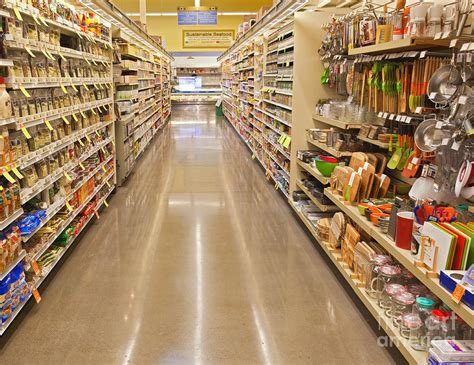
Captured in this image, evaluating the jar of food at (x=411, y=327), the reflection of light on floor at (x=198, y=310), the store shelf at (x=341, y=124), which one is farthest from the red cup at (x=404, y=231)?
the store shelf at (x=341, y=124)

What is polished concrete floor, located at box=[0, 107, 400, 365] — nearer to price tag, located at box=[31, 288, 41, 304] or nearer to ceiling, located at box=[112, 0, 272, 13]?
price tag, located at box=[31, 288, 41, 304]

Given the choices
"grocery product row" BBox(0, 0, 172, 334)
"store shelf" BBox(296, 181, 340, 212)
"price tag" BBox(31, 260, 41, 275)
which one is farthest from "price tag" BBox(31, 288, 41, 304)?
"store shelf" BBox(296, 181, 340, 212)

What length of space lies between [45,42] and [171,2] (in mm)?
21581

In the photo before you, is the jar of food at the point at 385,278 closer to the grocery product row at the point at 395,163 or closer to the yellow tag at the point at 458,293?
the grocery product row at the point at 395,163

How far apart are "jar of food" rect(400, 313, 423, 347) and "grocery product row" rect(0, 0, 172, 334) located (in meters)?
2.42

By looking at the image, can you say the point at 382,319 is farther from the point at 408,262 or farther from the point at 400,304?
the point at 408,262

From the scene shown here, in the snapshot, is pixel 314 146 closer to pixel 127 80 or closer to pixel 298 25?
pixel 298 25

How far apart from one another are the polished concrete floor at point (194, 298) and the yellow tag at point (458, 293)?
35.5 inches

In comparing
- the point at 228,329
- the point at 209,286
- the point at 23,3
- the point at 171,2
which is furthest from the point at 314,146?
the point at 171,2

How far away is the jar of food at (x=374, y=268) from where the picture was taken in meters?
3.16

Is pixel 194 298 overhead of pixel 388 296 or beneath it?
beneath

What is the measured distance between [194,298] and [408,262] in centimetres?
172

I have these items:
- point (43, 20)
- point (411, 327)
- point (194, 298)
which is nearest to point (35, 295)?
point (194, 298)

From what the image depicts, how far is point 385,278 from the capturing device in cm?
308
